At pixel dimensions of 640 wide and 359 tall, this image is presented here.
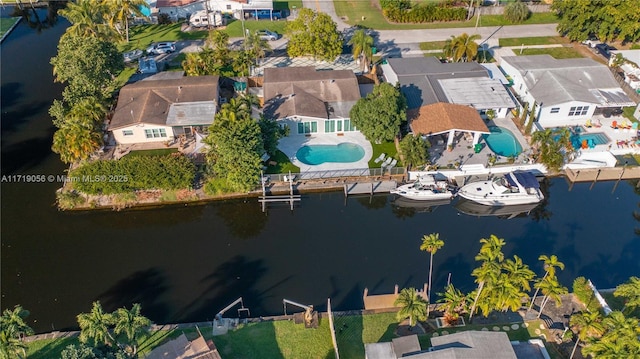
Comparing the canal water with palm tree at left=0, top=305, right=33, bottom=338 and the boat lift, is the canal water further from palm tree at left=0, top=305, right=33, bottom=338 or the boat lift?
palm tree at left=0, top=305, right=33, bottom=338

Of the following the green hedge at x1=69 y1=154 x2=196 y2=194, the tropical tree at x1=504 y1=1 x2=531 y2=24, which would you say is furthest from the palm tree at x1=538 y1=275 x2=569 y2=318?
the tropical tree at x1=504 y1=1 x2=531 y2=24

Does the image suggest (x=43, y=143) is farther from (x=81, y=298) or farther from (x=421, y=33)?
(x=421, y=33)

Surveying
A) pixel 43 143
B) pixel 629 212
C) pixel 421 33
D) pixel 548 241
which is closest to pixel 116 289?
pixel 43 143

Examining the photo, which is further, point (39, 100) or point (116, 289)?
point (39, 100)

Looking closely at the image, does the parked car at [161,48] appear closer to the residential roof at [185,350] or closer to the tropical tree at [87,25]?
the tropical tree at [87,25]

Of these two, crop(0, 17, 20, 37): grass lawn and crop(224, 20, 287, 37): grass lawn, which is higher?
crop(224, 20, 287, 37): grass lawn

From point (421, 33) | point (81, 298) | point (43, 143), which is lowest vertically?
point (81, 298)
